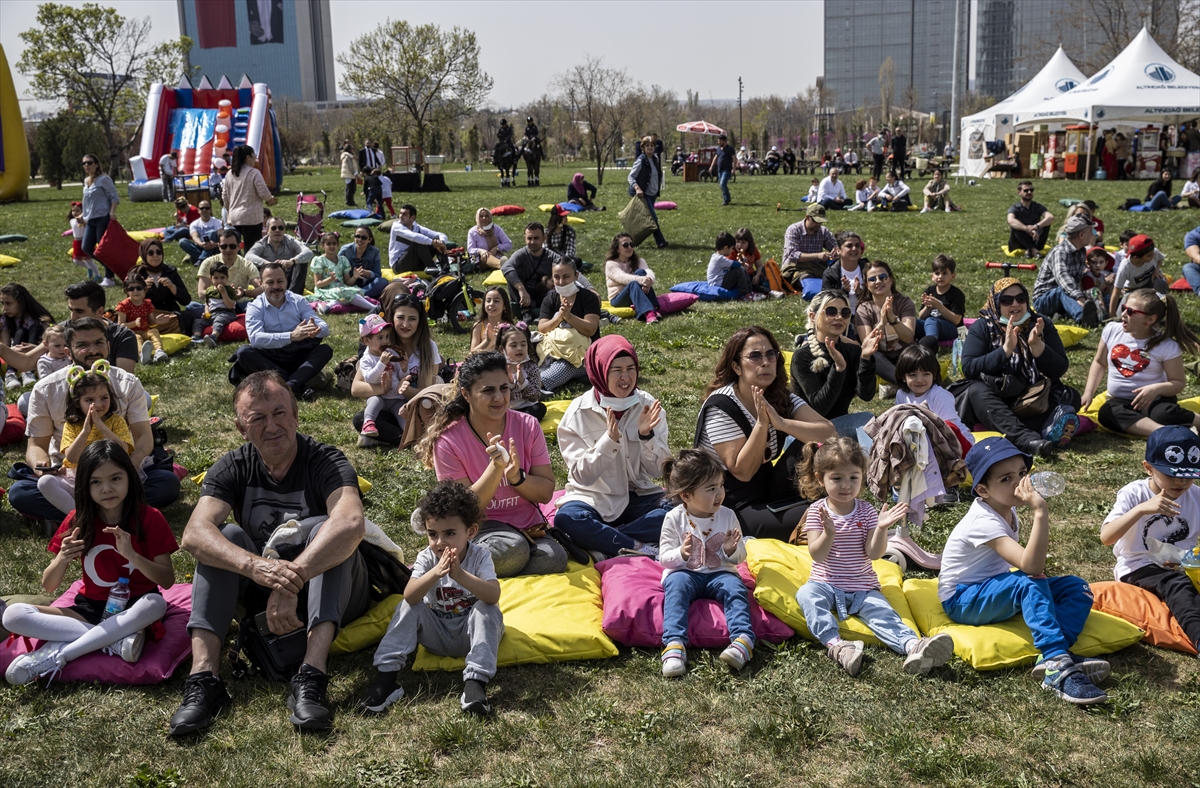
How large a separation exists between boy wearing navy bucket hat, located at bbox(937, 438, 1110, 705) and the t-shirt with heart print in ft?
10.5

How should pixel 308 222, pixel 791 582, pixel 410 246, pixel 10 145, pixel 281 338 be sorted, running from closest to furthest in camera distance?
pixel 791 582
pixel 281 338
pixel 410 246
pixel 308 222
pixel 10 145

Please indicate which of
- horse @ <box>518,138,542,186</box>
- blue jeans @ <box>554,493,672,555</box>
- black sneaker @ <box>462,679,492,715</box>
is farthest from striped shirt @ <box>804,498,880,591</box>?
horse @ <box>518,138,542,186</box>

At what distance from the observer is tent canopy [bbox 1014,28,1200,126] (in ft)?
97.4

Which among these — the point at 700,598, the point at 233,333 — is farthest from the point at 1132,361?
the point at 233,333

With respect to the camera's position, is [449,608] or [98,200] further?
[98,200]

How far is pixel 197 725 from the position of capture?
153 inches

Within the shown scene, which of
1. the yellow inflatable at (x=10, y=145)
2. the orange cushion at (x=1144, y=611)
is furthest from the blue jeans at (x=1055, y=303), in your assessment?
the yellow inflatable at (x=10, y=145)

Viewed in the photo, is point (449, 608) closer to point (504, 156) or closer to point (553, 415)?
point (553, 415)

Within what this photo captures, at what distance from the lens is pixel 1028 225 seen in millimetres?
15391

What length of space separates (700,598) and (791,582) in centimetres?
49

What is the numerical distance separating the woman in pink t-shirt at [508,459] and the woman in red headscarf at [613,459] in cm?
27

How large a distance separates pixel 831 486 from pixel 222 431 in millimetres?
5507

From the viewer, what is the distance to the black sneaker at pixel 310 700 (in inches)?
153

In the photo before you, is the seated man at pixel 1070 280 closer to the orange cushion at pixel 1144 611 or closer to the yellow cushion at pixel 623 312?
the yellow cushion at pixel 623 312
